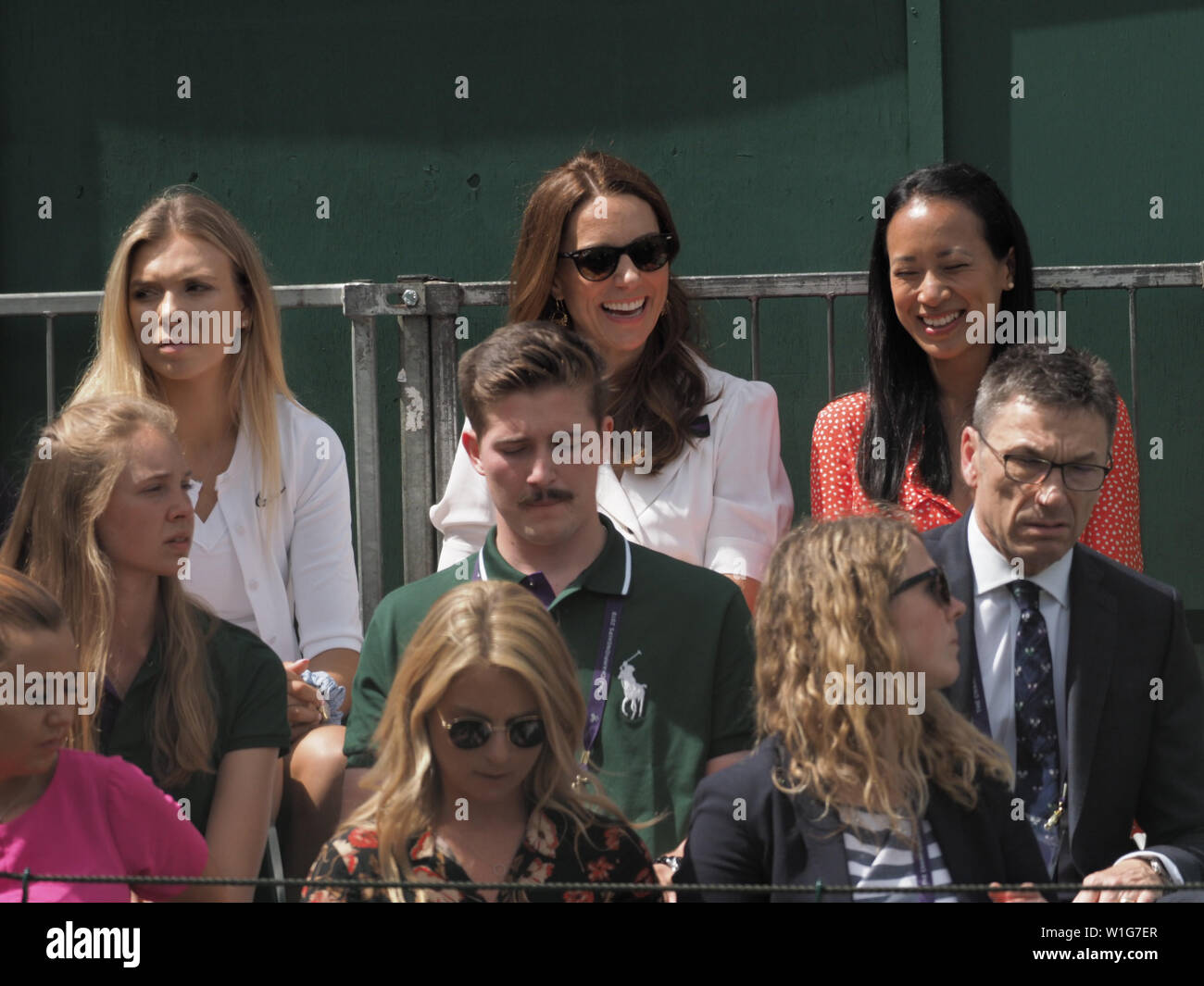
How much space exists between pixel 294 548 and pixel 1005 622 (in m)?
1.84

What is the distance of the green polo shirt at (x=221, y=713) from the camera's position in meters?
3.56

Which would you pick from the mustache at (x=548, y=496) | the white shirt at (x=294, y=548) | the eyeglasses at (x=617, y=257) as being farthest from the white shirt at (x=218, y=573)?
the eyeglasses at (x=617, y=257)

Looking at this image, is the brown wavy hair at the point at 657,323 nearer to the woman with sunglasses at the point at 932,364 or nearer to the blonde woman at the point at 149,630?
the woman with sunglasses at the point at 932,364

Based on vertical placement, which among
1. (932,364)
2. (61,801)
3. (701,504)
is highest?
(932,364)

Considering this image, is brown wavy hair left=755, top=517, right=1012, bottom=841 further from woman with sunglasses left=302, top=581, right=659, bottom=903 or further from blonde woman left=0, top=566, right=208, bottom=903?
blonde woman left=0, top=566, right=208, bottom=903

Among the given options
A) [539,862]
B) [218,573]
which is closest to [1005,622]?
[539,862]

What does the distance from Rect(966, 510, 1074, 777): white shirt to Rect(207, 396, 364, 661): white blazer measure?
1.58 meters

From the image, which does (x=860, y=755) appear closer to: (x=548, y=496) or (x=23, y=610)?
(x=548, y=496)

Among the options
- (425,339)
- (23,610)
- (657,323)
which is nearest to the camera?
(23,610)

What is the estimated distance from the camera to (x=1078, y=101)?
6.28 meters

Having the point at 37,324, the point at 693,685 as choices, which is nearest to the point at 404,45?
the point at 37,324

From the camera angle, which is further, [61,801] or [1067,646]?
[1067,646]

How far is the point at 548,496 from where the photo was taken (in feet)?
11.8
